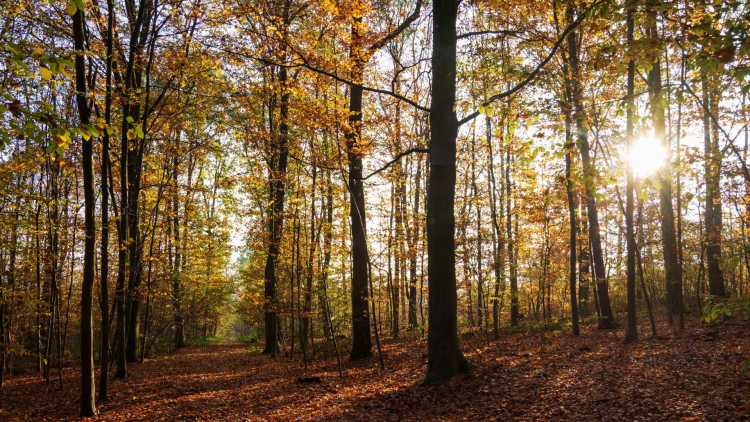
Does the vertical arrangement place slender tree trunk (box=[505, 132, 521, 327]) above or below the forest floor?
above

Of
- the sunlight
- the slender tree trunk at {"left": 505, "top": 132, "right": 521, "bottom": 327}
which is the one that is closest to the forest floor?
the slender tree trunk at {"left": 505, "top": 132, "right": 521, "bottom": 327}

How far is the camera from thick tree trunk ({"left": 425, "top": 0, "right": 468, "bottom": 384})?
765 cm

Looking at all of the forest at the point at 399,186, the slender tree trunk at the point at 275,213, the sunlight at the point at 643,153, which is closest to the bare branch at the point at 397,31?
the forest at the point at 399,186

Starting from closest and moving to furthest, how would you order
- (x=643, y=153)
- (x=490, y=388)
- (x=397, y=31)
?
(x=490, y=388), (x=643, y=153), (x=397, y=31)

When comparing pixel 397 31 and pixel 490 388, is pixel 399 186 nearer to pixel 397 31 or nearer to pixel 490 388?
pixel 397 31

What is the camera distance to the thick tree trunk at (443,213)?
7648 mm

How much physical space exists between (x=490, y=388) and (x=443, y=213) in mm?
3141

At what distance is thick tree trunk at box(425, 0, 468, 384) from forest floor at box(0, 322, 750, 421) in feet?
1.69

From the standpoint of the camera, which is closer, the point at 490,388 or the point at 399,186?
the point at 490,388

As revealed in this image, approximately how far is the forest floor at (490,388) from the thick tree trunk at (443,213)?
51 cm

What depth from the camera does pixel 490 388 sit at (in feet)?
24.2

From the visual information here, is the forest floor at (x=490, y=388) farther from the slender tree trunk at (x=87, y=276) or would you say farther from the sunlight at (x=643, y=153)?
the sunlight at (x=643, y=153)

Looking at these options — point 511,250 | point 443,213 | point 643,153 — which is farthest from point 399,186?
point 443,213

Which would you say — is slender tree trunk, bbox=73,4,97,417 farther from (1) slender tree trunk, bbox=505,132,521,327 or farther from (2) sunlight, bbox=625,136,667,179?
(1) slender tree trunk, bbox=505,132,521,327
